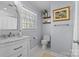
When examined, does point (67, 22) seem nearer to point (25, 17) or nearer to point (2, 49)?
point (25, 17)

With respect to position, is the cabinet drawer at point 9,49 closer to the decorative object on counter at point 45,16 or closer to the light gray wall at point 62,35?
the light gray wall at point 62,35

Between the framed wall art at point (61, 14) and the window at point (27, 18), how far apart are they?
900mm

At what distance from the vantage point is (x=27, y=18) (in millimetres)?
3830

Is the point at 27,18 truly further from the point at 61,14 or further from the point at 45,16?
the point at 45,16

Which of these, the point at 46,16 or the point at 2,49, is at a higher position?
the point at 46,16

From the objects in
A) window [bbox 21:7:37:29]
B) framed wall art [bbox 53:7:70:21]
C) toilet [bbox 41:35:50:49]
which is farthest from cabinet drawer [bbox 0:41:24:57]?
toilet [bbox 41:35:50:49]

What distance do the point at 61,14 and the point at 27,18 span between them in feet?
4.23

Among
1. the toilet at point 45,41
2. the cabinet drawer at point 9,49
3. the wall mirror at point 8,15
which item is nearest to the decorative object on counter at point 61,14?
the toilet at point 45,41

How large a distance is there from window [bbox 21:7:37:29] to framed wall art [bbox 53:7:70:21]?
90 centimetres

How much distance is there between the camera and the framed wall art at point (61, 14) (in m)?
3.65

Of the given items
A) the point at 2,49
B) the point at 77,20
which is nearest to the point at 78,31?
the point at 77,20

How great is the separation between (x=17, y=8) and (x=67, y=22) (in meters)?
1.78

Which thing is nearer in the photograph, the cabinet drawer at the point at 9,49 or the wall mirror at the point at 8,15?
the cabinet drawer at the point at 9,49

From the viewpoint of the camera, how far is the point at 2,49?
156cm
